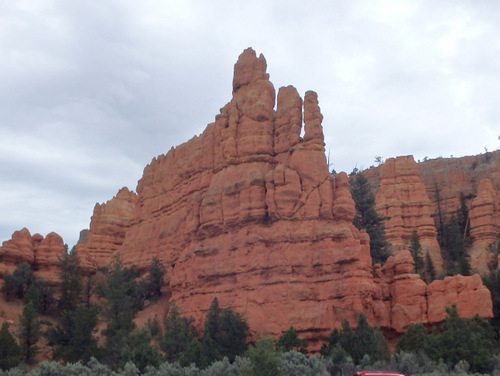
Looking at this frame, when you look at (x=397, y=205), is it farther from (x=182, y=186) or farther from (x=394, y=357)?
(x=394, y=357)

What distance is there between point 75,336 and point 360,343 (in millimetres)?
17545

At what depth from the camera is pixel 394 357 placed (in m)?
34.0

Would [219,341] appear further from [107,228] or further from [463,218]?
[463,218]

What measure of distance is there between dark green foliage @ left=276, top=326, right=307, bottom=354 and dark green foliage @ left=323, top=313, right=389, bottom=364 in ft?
4.68

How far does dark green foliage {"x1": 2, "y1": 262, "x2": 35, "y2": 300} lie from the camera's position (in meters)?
53.0

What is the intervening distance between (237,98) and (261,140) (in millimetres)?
5052

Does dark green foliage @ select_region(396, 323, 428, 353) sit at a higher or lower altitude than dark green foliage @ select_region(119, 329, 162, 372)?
higher

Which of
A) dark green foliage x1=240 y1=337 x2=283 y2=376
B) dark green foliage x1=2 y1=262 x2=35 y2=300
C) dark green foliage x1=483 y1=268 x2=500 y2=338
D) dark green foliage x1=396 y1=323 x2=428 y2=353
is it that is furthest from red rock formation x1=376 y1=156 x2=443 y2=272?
dark green foliage x1=240 y1=337 x2=283 y2=376

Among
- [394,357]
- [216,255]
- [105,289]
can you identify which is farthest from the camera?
[105,289]

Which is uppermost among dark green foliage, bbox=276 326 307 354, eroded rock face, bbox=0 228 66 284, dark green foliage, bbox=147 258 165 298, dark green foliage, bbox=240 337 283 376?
eroded rock face, bbox=0 228 66 284

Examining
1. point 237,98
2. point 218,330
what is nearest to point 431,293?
point 218,330

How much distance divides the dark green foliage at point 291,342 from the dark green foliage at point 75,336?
1156 centimetres

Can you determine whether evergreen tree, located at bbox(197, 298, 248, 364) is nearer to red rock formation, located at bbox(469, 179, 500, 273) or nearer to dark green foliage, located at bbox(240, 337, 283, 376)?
dark green foliage, located at bbox(240, 337, 283, 376)

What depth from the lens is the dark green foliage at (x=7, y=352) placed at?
3634cm
